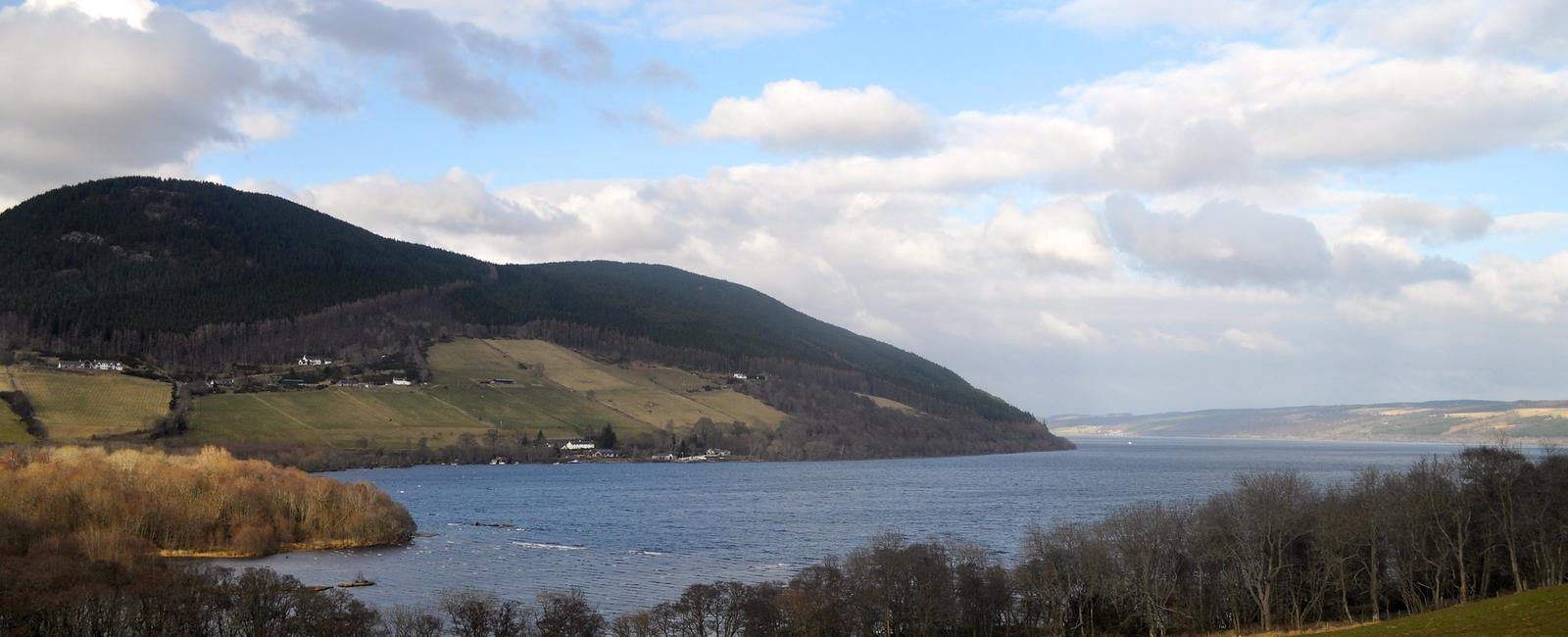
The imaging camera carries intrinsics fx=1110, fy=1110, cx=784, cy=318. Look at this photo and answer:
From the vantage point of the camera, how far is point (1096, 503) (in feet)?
421

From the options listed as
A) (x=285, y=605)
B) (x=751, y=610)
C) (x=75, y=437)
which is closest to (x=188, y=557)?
(x=285, y=605)

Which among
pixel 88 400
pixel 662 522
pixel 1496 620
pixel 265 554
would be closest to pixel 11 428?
pixel 88 400

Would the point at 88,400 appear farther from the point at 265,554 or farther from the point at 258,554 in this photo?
the point at 258,554

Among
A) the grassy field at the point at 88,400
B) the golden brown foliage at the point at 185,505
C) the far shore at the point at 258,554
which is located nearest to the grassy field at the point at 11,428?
the grassy field at the point at 88,400

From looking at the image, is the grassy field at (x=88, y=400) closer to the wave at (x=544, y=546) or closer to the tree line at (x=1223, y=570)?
the wave at (x=544, y=546)

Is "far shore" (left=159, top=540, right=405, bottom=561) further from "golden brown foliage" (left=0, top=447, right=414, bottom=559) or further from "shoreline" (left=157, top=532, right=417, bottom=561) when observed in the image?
"golden brown foliage" (left=0, top=447, right=414, bottom=559)

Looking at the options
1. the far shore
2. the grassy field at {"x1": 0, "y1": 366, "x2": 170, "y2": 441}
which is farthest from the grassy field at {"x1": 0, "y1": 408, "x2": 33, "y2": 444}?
the far shore

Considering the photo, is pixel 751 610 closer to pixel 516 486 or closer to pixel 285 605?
pixel 285 605

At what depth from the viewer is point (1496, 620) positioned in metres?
36.9

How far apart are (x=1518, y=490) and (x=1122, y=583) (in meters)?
22.9

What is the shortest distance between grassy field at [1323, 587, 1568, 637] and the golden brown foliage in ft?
231

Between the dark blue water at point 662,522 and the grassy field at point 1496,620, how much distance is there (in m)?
42.0

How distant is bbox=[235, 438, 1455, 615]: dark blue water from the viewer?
3120 inches

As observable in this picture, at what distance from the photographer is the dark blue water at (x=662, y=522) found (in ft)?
260
